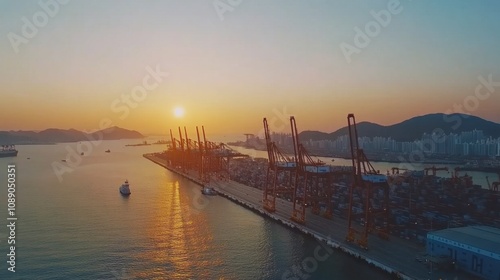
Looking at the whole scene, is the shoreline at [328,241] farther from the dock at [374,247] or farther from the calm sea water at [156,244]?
the calm sea water at [156,244]

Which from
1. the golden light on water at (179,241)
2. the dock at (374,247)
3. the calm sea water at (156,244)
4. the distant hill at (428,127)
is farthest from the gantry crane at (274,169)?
the distant hill at (428,127)

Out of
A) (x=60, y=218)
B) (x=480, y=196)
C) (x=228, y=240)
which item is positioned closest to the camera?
(x=228, y=240)

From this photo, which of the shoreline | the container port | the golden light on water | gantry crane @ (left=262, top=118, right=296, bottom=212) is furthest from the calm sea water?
gantry crane @ (left=262, top=118, right=296, bottom=212)

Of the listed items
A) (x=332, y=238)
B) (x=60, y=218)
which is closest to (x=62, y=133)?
(x=60, y=218)

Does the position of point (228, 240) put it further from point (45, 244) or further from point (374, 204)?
point (374, 204)

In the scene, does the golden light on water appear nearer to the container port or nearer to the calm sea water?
the calm sea water

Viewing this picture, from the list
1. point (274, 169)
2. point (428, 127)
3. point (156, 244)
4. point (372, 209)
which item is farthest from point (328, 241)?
point (428, 127)

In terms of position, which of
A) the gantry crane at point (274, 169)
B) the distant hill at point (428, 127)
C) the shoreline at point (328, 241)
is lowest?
the shoreline at point (328, 241)
